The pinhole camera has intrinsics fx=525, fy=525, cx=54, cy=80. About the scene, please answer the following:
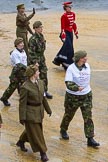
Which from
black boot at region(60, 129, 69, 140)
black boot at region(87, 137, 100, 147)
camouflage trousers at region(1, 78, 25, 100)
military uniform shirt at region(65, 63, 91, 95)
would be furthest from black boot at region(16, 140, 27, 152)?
camouflage trousers at region(1, 78, 25, 100)

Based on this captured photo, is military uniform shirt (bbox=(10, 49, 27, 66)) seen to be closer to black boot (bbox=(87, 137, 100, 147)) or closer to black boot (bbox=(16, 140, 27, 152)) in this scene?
black boot (bbox=(16, 140, 27, 152))

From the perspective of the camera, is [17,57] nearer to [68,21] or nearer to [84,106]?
[84,106]

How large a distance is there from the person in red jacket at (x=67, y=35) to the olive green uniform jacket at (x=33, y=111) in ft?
17.4

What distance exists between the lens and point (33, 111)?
7.99 meters

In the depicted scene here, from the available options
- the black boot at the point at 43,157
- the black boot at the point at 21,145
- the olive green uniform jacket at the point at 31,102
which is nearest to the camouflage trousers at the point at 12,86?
the black boot at the point at 21,145

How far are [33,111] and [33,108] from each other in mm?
46

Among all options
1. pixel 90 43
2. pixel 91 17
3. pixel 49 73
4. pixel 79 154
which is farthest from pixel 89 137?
pixel 91 17

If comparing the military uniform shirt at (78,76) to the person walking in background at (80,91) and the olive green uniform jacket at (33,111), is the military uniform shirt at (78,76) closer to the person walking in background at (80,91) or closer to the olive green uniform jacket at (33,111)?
the person walking in background at (80,91)

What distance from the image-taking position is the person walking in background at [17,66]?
33.0 ft

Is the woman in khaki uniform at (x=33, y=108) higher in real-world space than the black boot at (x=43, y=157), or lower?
higher

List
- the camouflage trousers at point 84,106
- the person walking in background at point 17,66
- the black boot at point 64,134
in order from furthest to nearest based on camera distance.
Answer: the person walking in background at point 17,66, the black boot at point 64,134, the camouflage trousers at point 84,106

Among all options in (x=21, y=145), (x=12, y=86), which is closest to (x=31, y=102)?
(x=21, y=145)

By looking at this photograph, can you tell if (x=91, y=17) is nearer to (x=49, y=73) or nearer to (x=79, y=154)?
(x=49, y=73)

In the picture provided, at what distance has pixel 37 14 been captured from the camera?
25.2 meters
